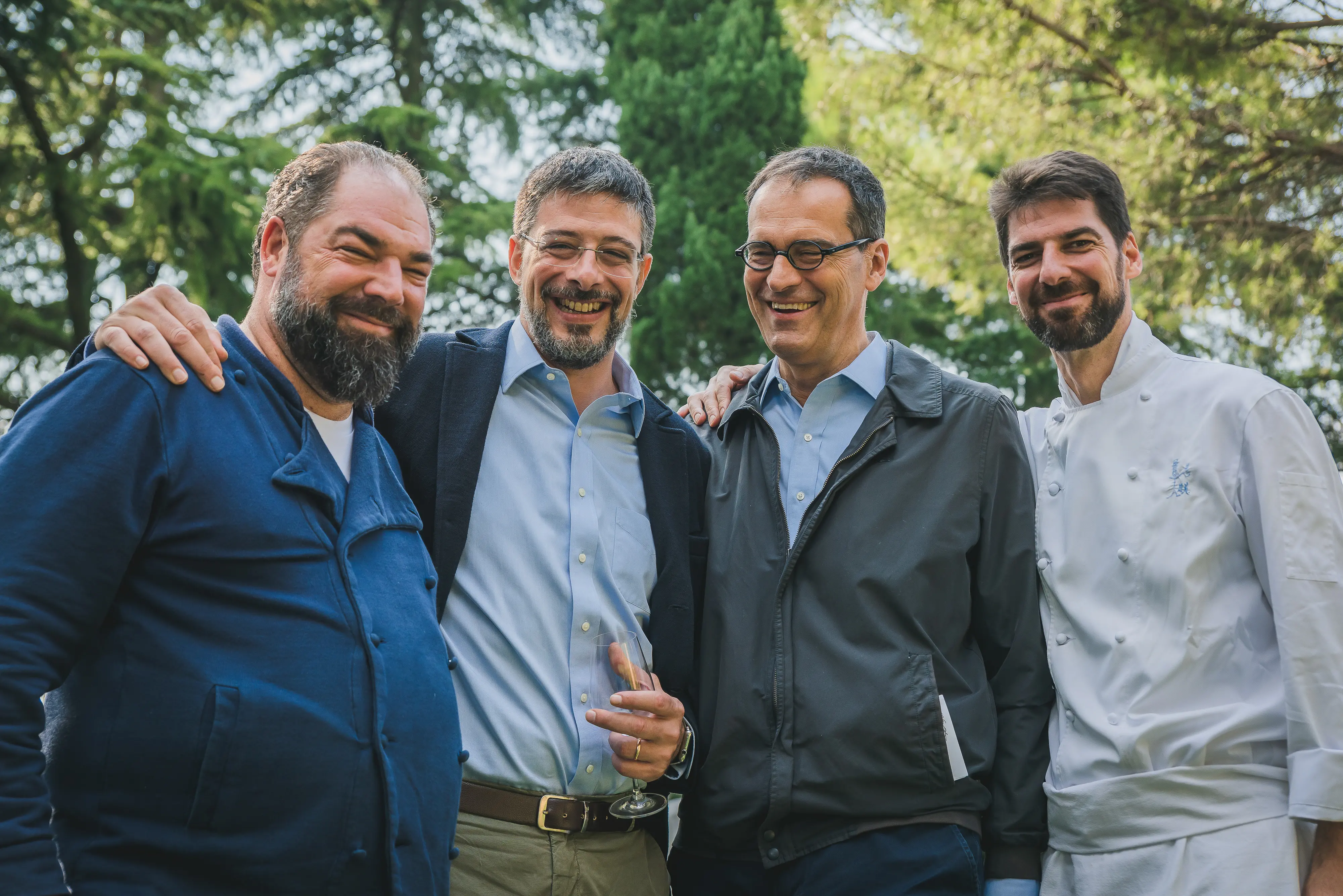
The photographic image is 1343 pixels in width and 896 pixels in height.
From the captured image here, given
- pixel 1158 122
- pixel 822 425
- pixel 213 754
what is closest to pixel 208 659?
→ pixel 213 754

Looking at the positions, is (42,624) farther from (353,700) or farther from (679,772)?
(679,772)

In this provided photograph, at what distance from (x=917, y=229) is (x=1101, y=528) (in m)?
7.49

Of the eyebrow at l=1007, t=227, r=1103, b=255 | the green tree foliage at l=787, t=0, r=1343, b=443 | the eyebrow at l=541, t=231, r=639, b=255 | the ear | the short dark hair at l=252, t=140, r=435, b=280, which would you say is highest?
the green tree foliage at l=787, t=0, r=1343, b=443

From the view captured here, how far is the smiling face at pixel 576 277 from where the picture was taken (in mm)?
3383

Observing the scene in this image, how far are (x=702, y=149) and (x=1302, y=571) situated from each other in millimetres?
13335

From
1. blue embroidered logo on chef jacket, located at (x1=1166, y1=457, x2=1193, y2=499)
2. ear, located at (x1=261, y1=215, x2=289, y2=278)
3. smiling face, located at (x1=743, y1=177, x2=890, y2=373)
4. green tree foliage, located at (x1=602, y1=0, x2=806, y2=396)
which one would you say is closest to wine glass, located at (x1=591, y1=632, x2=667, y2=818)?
smiling face, located at (x1=743, y1=177, x2=890, y2=373)

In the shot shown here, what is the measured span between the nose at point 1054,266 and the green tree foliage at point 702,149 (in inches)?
Answer: 437

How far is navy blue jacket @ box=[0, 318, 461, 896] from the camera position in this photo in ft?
6.54

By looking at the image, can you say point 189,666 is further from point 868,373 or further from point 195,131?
point 195,131

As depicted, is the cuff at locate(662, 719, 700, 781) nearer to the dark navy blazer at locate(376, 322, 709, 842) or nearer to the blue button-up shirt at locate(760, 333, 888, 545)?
the dark navy blazer at locate(376, 322, 709, 842)

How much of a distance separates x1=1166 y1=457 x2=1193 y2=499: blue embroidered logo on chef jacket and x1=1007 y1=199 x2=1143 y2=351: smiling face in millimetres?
466

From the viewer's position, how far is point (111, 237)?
1168cm

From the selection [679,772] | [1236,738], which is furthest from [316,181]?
[1236,738]

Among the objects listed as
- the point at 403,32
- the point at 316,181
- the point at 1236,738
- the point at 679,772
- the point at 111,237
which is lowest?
the point at 679,772
